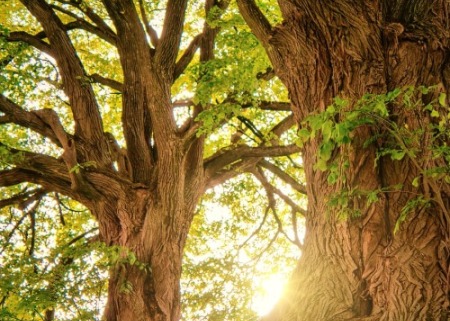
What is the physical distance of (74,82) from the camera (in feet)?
25.1

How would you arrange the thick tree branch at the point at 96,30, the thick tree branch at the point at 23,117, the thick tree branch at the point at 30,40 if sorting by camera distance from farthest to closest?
the thick tree branch at the point at 96,30
the thick tree branch at the point at 30,40
the thick tree branch at the point at 23,117

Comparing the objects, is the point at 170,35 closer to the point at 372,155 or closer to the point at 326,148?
the point at 372,155

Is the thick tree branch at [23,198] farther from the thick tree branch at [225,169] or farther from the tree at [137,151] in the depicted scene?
the thick tree branch at [225,169]

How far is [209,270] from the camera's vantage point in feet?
28.2

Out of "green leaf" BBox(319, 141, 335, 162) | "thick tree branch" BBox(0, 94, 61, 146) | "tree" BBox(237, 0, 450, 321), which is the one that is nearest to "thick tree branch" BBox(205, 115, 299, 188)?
"thick tree branch" BBox(0, 94, 61, 146)

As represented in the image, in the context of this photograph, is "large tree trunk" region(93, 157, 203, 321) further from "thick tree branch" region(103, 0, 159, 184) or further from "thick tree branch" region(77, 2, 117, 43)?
"thick tree branch" region(77, 2, 117, 43)

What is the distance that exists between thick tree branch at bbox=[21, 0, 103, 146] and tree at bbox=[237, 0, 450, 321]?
3.93 m

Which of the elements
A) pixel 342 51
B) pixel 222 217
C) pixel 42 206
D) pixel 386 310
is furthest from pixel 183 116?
pixel 386 310

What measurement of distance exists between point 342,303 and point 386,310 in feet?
0.97

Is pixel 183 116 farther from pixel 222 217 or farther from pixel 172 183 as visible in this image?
pixel 172 183

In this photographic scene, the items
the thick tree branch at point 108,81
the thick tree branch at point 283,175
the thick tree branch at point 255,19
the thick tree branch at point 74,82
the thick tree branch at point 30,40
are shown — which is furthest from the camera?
the thick tree branch at point 283,175

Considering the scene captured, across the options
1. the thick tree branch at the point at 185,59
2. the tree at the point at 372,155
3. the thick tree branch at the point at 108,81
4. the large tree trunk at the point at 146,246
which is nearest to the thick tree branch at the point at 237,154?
the large tree trunk at the point at 146,246

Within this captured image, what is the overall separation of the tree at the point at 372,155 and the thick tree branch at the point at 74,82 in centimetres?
393

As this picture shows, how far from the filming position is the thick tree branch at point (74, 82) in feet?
24.8
